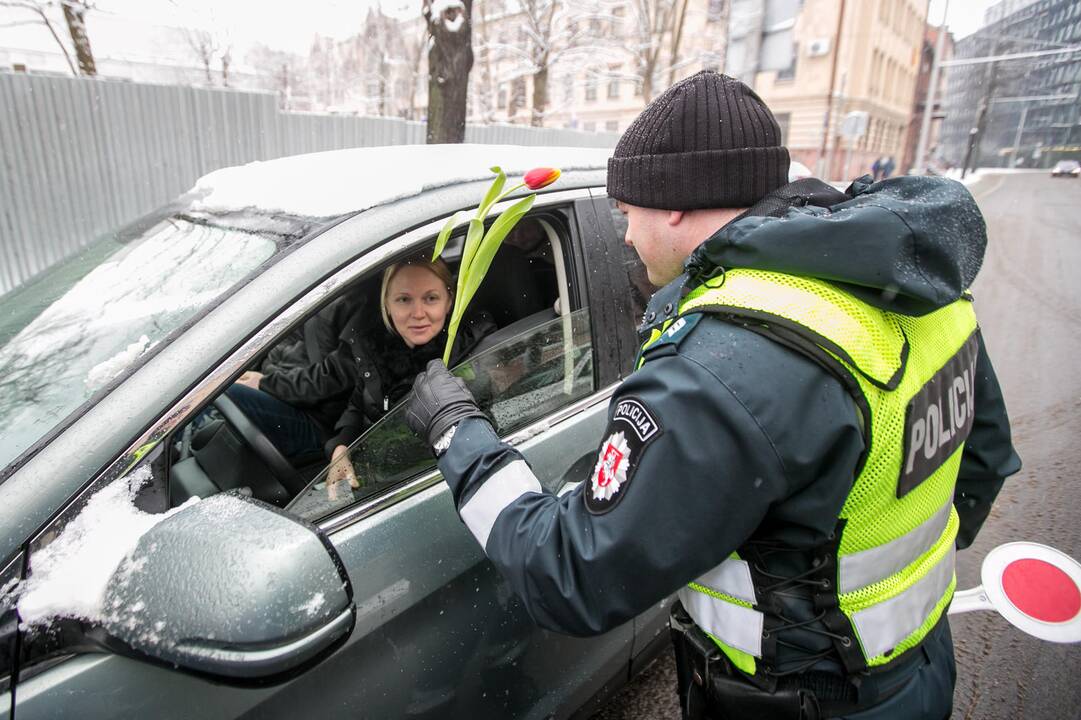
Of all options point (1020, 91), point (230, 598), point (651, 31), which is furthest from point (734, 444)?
point (1020, 91)

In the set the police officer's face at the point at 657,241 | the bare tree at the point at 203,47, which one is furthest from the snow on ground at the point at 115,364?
the bare tree at the point at 203,47

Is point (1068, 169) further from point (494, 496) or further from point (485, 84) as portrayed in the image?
point (494, 496)

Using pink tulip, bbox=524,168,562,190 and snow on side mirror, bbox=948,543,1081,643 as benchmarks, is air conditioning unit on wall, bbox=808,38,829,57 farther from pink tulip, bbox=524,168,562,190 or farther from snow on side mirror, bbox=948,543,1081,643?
pink tulip, bbox=524,168,562,190

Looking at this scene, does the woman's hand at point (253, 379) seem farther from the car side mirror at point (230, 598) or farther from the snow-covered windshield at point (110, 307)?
the car side mirror at point (230, 598)

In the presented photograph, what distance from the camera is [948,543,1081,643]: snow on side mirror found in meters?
1.94

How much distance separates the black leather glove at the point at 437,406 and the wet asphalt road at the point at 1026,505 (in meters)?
1.36

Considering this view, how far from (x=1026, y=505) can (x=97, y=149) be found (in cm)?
821

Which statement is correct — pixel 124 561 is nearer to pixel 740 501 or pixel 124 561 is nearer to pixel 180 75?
pixel 740 501

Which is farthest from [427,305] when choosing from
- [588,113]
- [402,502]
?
[588,113]

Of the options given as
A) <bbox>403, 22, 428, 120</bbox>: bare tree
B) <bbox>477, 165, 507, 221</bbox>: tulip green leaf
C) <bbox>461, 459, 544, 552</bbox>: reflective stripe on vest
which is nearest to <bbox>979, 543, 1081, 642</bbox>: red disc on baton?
<bbox>461, 459, 544, 552</bbox>: reflective stripe on vest

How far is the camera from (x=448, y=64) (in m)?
4.89

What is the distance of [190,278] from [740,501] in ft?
4.16

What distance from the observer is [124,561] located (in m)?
0.95

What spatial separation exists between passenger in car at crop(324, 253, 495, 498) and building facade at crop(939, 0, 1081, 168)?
16.2 m
